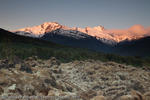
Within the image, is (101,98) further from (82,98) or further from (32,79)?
(32,79)

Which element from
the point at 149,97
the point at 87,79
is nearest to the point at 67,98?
the point at 149,97

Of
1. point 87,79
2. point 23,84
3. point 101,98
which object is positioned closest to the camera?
point 101,98

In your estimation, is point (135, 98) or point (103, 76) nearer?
point (135, 98)

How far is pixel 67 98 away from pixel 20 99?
11.9 ft

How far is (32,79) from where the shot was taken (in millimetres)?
16844

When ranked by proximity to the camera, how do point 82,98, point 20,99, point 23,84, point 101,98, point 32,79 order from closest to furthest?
point 20,99
point 101,98
point 82,98
point 23,84
point 32,79

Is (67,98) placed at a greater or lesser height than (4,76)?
lesser

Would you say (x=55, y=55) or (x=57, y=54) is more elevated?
(x=57, y=54)

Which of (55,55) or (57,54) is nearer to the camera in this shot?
(55,55)

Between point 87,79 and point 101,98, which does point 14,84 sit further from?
point 87,79

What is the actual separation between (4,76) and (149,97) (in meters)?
13.7

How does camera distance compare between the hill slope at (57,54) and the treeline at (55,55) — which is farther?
the hill slope at (57,54)

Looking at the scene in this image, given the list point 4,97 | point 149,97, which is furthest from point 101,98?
point 4,97

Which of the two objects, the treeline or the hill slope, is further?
the hill slope
